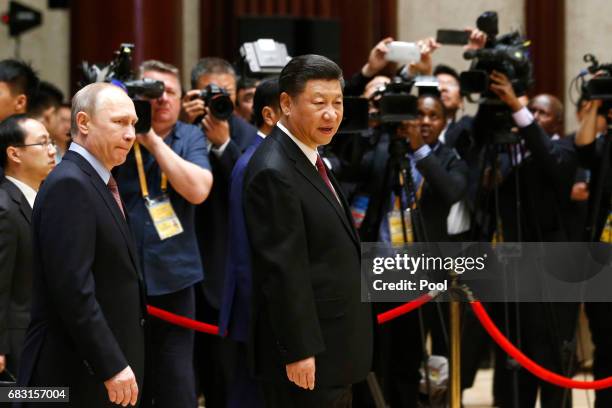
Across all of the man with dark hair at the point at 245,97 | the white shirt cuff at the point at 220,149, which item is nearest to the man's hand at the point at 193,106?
the white shirt cuff at the point at 220,149

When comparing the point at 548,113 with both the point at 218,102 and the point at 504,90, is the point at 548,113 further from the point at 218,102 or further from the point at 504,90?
the point at 218,102

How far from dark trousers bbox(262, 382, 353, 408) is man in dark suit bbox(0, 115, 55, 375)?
110 cm

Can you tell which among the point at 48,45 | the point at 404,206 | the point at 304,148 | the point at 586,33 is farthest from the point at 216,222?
the point at 586,33

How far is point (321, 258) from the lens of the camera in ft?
11.1

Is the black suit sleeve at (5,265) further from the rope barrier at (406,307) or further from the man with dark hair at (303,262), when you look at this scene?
the rope barrier at (406,307)

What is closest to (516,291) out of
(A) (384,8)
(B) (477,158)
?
(B) (477,158)

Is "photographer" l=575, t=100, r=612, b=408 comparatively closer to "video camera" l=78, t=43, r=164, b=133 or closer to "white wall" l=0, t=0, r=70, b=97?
"video camera" l=78, t=43, r=164, b=133

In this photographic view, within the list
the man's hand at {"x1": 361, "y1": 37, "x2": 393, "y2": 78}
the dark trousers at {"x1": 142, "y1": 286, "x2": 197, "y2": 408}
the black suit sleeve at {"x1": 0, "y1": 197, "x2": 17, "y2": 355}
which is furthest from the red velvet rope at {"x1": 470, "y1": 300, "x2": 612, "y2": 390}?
the black suit sleeve at {"x1": 0, "y1": 197, "x2": 17, "y2": 355}

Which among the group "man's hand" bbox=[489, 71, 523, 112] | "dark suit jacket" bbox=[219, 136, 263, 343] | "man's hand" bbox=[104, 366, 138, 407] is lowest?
"man's hand" bbox=[104, 366, 138, 407]

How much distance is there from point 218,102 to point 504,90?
4.38 feet

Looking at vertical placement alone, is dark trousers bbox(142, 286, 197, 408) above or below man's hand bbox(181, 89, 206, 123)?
below

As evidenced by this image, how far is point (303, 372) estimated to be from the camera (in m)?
3.26

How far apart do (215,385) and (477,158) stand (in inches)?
72.1

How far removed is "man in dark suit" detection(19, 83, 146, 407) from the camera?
313 centimetres
